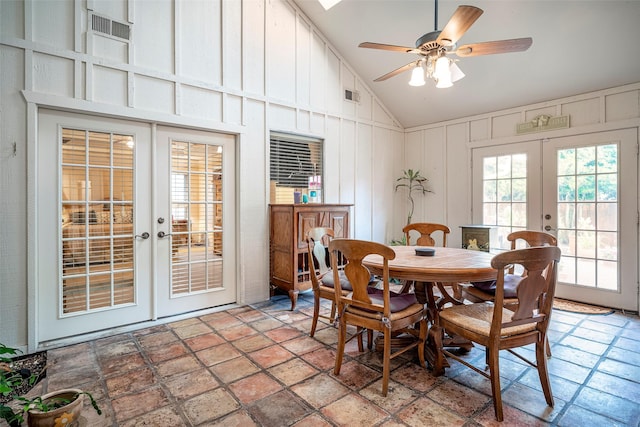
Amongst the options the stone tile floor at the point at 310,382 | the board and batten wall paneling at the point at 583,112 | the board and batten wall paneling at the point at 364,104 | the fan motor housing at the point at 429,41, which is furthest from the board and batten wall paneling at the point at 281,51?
the board and batten wall paneling at the point at 583,112

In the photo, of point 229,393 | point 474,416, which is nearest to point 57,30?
point 229,393

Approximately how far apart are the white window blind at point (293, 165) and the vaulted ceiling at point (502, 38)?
5.26 feet

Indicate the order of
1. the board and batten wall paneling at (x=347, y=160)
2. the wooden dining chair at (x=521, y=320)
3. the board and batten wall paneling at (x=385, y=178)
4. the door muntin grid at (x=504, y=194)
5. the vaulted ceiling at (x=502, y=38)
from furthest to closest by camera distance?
the board and batten wall paneling at (x=385, y=178), the board and batten wall paneling at (x=347, y=160), the door muntin grid at (x=504, y=194), the vaulted ceiling at (x=502, y=38), the wooden dining chair at (x=521, y=320)

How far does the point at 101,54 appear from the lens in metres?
3.12

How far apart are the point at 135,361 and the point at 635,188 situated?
17.9 ft

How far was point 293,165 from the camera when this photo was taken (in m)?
4.67

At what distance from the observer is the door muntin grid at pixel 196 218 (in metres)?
3.68

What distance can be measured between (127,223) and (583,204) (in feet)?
17.6

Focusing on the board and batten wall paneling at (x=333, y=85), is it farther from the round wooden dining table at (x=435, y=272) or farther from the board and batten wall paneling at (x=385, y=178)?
the round wooden dining table at (x=435, y=272)

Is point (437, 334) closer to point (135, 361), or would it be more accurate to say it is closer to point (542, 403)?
point (542, 403)

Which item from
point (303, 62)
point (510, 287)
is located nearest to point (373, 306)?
point (510, 287)

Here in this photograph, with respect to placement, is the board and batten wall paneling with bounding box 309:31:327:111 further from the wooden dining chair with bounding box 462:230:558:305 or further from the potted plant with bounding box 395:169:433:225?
the wooden dining chair with bounding box 462:230:558:305

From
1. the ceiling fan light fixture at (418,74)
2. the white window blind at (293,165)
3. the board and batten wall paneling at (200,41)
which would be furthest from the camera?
the white window blind at (293,165)

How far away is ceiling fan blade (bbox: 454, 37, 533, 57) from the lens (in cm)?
235
